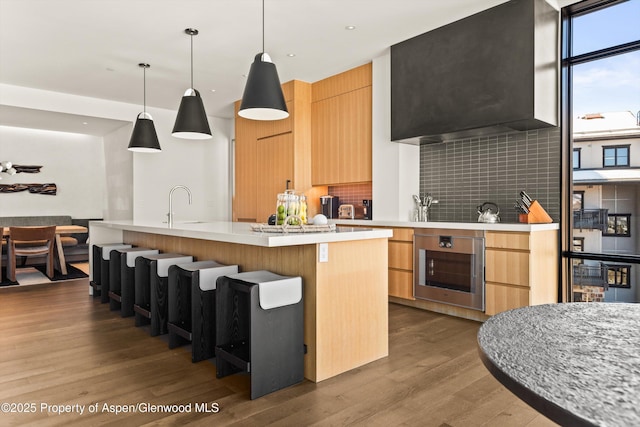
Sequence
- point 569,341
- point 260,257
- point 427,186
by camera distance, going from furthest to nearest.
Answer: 1. point 427,186
2. point 260,257
3. point 569,341

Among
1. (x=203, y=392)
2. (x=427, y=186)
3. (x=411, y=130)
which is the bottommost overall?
(x=203, y=392)

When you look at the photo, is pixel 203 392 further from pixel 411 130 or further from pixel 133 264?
pixel 411 130

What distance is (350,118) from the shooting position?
5297 millimetres

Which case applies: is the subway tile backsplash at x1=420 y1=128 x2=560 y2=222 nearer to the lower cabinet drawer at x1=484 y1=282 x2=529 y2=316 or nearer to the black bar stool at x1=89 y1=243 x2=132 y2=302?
the lower cabinet drawer at x1=484 y1=282 x2=529 y2=316

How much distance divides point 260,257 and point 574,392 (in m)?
2.50

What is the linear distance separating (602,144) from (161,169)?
6.38 metres

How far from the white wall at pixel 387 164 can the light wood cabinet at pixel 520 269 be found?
1.25 meters

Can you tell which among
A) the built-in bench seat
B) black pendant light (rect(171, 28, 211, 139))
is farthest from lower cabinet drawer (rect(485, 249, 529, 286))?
the built-in bench seat

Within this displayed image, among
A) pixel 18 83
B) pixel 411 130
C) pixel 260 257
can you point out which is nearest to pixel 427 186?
pixel 411 130

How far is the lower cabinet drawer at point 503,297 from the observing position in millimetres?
3455

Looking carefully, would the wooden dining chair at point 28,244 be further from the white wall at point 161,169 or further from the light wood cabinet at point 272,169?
the light wood cabinet at point 272,169

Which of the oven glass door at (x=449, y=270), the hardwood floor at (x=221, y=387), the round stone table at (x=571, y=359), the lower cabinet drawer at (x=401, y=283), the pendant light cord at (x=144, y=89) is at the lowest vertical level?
the hardwood floor at (x=221, y=387)

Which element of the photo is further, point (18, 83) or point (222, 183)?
point (222, 183)

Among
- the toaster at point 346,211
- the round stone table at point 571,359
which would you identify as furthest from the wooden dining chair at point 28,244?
the round stone table at point 571,359
